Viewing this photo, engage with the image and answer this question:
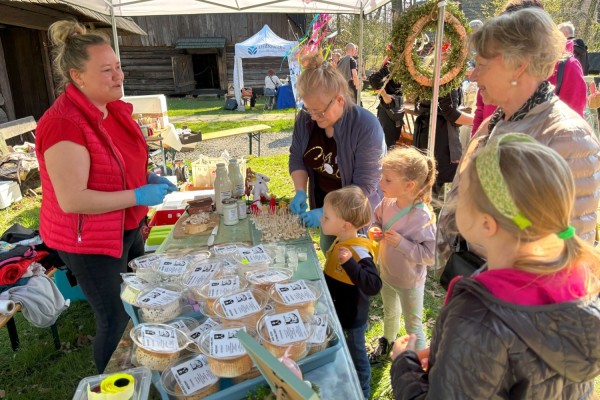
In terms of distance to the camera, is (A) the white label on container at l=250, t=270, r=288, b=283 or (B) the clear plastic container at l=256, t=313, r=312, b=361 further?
(A) the white label on container at l=250, t=270, r=288, b=283

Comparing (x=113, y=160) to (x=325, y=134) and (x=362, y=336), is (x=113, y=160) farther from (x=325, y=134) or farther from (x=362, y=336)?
(x=362, y=336)

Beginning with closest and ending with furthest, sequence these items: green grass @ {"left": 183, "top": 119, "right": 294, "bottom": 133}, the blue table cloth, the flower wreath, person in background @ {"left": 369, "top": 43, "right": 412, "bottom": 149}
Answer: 1. the flower wreath
2. person in background @ {"left": 369, "top": 43, "right": 412, "bottom": 149}
3. green grass @ {"left": 183, "top": 119, "right": 294, "bottom": 133}
4. the blue table cloth

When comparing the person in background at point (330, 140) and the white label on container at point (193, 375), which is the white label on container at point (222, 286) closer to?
the white label on container at point (193, 375)

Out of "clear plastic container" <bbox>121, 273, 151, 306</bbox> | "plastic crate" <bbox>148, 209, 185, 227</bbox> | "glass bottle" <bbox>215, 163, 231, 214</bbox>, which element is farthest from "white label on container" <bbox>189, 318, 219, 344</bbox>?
"plastic crate" <bbox>148, 209, 185, 227</bbox>

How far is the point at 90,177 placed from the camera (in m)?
1.81

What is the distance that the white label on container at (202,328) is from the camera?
137 centimetres

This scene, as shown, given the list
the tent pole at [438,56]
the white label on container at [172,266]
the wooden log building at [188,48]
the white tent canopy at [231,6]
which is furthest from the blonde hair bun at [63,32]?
the wooden log building at [188,48]

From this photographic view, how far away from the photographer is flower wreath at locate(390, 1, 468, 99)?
3.23m

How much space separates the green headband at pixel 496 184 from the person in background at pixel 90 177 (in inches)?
58.8

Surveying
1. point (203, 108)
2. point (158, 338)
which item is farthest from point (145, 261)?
point (203, 108)

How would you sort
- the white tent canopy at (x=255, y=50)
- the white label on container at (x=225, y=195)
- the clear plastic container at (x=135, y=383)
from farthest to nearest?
the white tent canopy at (x=255, y=50), the white label on container at (x=225, y=195), the clear plastic container at (x=135, y=383)

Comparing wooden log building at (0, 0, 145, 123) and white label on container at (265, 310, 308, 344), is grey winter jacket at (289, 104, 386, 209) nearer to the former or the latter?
white label on container at (265, 310, 308, 344)

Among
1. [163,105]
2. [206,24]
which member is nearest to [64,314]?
[163,105]

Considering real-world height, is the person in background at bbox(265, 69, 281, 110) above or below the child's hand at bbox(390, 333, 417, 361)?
above
